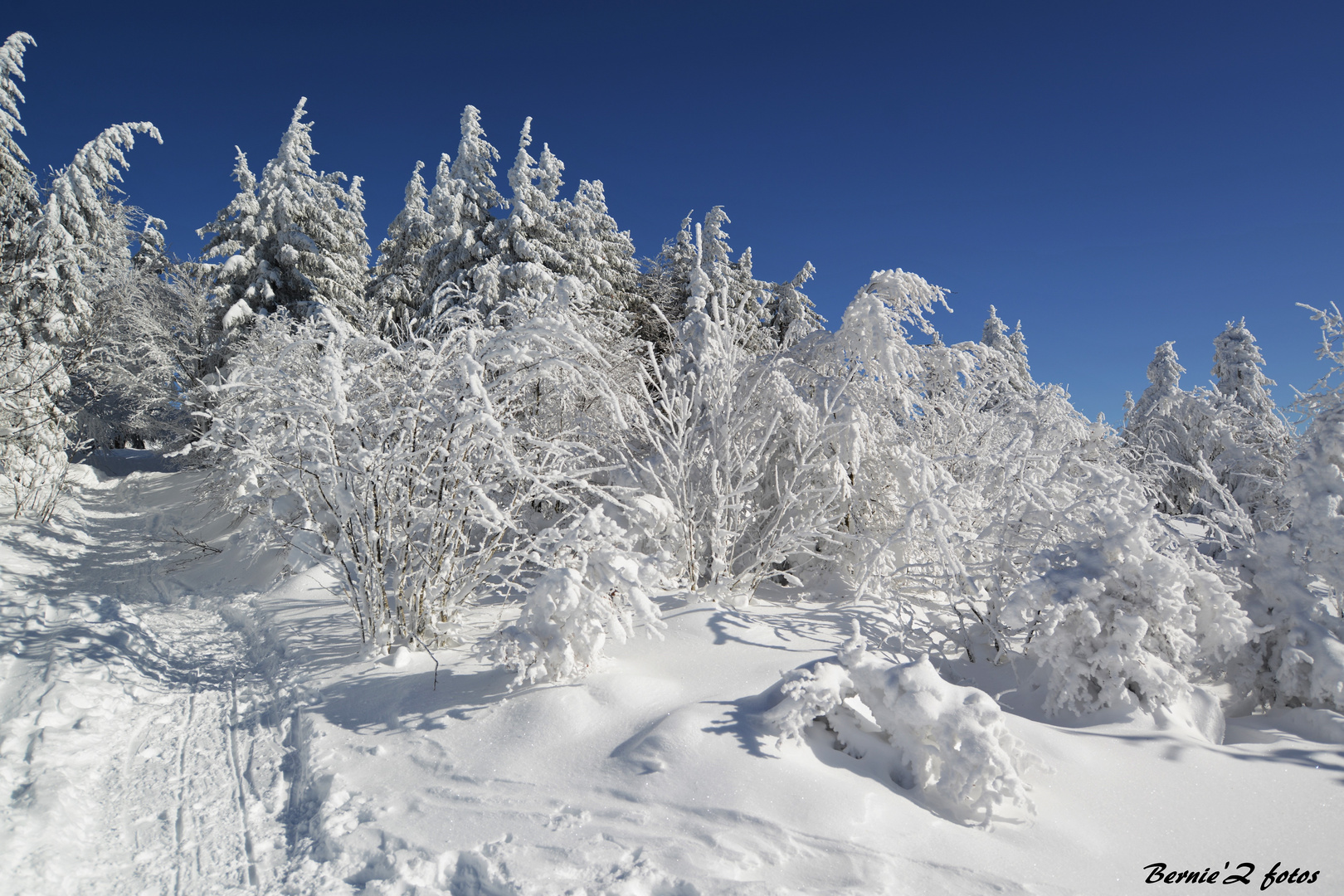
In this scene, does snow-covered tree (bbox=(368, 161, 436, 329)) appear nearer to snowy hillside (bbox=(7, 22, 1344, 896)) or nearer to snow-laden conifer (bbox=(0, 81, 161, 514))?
snow-laden conifer (bbox=(0, 81, 161, 514))

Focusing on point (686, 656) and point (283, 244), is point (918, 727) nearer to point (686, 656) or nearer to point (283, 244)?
point (686, 656)

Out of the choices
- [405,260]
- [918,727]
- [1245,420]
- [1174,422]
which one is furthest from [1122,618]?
[1174,422]

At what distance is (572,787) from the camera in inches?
124

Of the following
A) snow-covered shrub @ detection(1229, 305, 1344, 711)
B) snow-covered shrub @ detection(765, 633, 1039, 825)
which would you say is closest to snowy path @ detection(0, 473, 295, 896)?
snow-covered shrub @ detection(765, 633, 1039, 825)

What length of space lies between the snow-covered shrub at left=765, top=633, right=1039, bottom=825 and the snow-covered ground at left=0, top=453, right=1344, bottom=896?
12cm

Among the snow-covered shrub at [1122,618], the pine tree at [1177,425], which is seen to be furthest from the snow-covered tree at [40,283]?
the pine tree at [1177,425]

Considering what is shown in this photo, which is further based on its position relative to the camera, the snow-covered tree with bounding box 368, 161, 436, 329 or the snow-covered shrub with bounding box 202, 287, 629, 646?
the snow-covered tree with bounding box 368, 161, 436, 329

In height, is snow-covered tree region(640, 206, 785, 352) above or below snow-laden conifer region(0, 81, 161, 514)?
above

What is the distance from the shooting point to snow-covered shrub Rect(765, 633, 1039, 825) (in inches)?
113

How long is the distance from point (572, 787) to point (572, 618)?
1.02m

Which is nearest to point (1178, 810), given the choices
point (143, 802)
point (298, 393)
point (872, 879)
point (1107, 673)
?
point (1107, 673)

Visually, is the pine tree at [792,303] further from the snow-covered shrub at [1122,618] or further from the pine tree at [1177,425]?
the snow-covered shrub at [1122,618]

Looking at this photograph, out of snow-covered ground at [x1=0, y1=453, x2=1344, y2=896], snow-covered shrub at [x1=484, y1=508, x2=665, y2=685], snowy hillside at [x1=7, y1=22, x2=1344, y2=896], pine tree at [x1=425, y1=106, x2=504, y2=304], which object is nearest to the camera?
snow-covered ground at [x1=0, y1=453, x2=1344, y2=896]

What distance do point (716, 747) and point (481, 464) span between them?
2.84 meters
